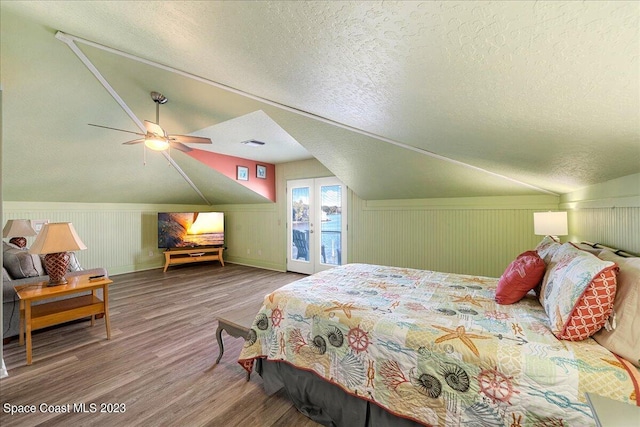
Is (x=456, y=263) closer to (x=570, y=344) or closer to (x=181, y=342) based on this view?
(x=570, y=344)

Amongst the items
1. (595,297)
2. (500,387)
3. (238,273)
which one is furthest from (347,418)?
(238,273)

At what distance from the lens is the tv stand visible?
5664 millimetres

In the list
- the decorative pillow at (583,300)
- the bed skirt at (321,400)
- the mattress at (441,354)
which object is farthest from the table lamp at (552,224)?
the bed skirt at (321,400)

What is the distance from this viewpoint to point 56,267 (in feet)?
8.14

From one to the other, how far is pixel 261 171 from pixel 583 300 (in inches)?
203

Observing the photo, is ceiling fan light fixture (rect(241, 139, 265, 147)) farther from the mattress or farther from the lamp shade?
the lamp shade

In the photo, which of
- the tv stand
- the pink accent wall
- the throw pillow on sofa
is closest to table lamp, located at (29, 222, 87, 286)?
the throw pillow on sofa

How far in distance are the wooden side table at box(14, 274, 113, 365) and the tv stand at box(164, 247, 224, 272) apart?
9.65ft

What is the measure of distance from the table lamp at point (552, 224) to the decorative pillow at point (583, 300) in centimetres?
145

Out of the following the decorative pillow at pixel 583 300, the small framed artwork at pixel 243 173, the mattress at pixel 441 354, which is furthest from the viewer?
the small framed artwork at pixel 243 173

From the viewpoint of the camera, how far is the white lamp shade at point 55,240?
7.59 feet

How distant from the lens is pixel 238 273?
5.48m

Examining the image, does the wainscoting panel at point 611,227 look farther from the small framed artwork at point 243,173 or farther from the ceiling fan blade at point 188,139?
the small framed artwork at point 243,173

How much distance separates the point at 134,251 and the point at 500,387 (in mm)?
6644
